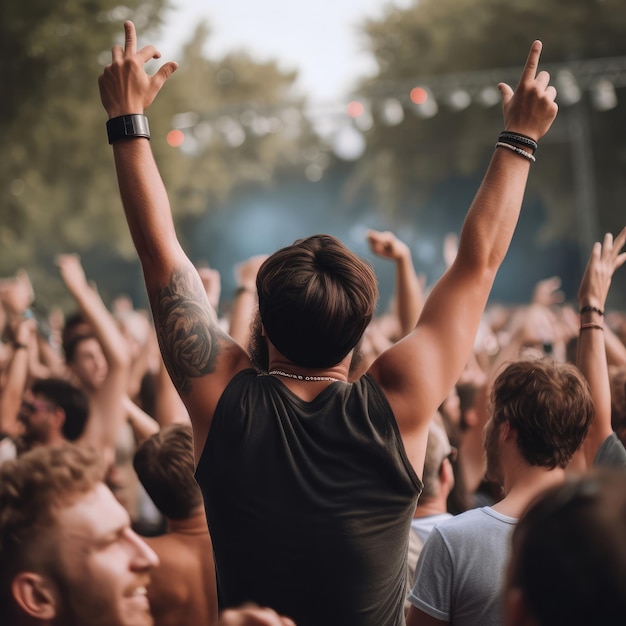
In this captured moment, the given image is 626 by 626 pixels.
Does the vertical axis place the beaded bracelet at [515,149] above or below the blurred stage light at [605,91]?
below

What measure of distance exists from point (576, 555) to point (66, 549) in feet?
3.91

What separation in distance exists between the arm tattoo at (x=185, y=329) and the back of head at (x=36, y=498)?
31 cm

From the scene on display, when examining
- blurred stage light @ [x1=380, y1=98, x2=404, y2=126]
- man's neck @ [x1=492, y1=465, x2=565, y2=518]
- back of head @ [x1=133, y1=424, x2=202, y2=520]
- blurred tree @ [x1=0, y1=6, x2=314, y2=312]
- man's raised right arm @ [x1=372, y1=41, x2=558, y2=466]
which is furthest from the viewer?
blurred stage light @ [x1=380, y1=98, x2=404, y2=126]

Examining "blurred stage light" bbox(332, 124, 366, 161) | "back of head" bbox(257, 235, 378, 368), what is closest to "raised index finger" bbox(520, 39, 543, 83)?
"back of head" bbox(257, 235, 378, 368)

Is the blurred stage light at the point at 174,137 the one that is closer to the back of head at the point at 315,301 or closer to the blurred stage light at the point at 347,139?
the blurred stage light at the point at 347,139

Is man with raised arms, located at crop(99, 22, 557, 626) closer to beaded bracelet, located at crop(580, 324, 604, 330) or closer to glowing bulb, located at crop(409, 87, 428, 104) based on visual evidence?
beaded bracelet, located at crop(580, 324, 604, 330)

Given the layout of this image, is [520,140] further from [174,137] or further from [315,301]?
[174,137]

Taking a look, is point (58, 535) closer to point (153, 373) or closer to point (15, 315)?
point (15, 315)

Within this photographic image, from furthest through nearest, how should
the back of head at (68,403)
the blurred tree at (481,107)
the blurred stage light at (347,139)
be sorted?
the blurred tree at (481,107), the blurred stage light at (347,139), the back of head at (68,403)

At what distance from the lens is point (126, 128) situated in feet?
7.69

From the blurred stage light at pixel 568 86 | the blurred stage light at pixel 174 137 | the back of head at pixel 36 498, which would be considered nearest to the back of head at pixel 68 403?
the back of head at pixel 36 498

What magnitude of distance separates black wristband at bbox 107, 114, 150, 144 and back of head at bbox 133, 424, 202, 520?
130cm

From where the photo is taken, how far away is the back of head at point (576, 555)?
1.20m

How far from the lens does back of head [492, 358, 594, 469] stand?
2.67 m
